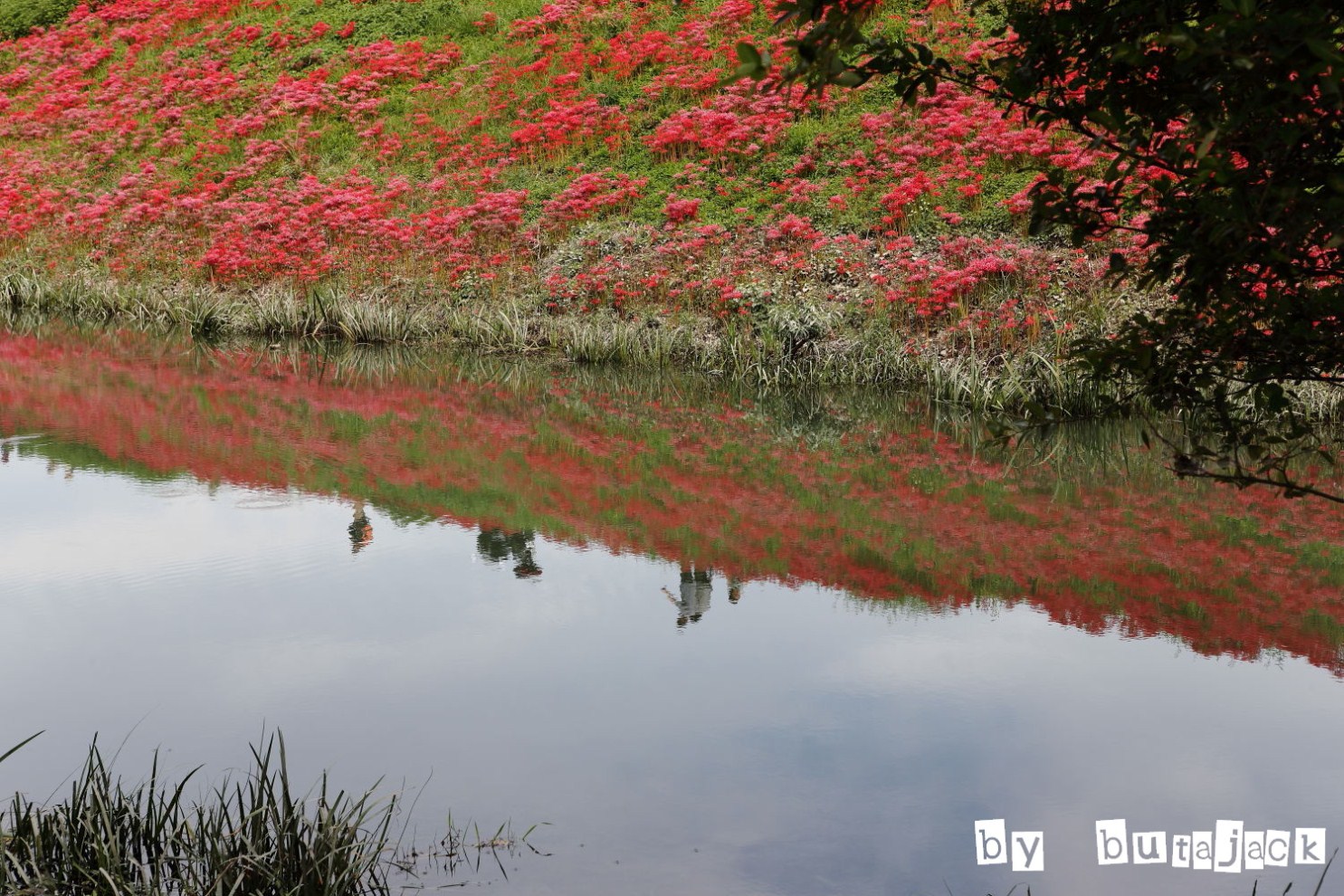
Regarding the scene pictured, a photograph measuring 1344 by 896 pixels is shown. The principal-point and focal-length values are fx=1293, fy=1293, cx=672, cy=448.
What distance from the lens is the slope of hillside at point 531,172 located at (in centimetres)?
1586

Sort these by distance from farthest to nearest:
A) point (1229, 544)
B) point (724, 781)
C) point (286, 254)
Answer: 1. point (286, 254)
2. point (1229, 544)
3. point (724, 781)

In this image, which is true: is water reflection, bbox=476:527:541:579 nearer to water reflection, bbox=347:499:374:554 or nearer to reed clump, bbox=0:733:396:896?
water reflection, bbox=347:499:374:554

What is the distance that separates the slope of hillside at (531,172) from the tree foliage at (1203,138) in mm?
Answer: 9613

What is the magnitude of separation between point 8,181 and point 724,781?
2519 centimetres

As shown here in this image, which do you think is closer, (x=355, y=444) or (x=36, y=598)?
(x=36, y=598)

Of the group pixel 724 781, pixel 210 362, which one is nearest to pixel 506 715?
pixel 724 781

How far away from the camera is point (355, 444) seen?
11.7 m

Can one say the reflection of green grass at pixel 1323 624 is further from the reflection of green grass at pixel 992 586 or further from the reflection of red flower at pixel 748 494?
the reflection of green grass at pixel 992 586

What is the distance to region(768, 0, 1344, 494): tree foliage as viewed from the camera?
7.34 ft

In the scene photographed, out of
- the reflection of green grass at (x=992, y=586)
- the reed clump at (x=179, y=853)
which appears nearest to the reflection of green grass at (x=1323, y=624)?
the reflection of green grass at (x=992, y=586)

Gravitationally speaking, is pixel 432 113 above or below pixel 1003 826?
above

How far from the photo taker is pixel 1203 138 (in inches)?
91.1

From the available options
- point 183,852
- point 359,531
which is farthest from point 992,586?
point 183,852

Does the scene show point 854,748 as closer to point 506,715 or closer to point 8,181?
point 506,715
